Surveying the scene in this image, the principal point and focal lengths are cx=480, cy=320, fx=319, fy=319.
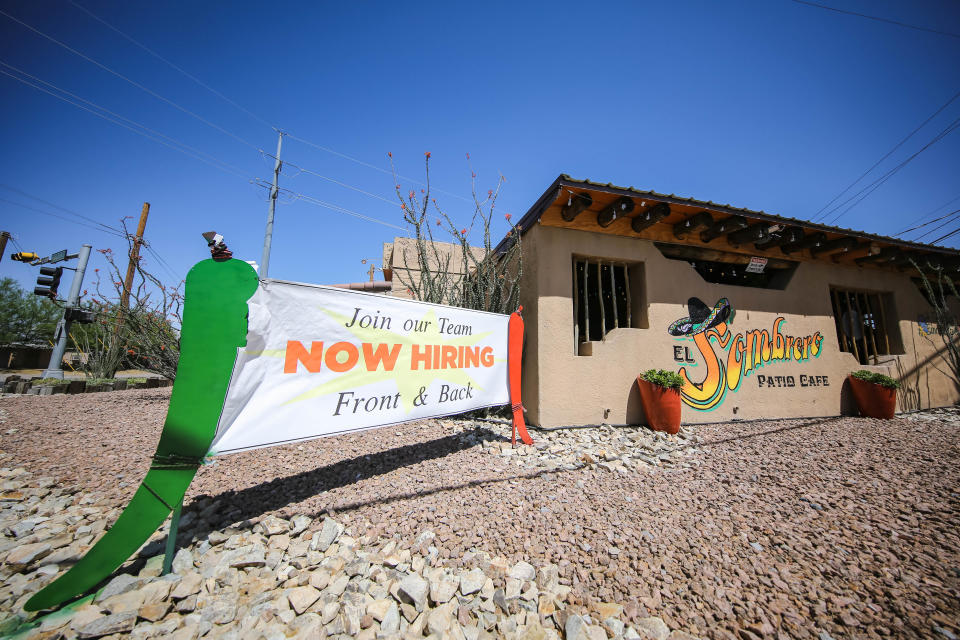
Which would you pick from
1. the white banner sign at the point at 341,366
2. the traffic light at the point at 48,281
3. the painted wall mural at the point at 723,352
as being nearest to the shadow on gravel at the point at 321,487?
the white banner sign at the point at 341,366

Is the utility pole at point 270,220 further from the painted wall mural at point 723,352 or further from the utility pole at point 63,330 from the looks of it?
the painted wall mural at point 723,352

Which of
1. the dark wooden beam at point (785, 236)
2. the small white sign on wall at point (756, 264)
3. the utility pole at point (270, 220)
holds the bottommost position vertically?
the small white sign on wall at point (756, 264)

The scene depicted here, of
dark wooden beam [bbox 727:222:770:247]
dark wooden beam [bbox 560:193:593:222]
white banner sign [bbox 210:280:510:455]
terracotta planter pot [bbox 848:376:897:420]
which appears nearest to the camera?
white banner sign [bbox 210:280:510:455]

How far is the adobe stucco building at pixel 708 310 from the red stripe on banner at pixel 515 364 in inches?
17.0

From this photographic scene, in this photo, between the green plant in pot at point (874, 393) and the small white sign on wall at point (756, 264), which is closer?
the green plant in pot at point (874, 393)

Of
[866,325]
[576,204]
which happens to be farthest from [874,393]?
[576,204]

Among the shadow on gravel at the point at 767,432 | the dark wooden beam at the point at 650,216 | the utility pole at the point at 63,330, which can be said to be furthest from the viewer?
the utility pole at the point at 63,330

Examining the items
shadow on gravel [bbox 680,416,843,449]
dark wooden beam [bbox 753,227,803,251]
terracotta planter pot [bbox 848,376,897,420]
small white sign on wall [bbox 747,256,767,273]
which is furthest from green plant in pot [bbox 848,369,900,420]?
dark wooden beam [bbox 753,227,803,251]

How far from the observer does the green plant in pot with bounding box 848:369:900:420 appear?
5559 mm

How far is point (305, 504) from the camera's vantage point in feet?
8.11

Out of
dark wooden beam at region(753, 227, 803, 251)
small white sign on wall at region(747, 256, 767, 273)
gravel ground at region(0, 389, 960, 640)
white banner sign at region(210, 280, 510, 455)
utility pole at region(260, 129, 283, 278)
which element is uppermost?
utility pole at region(260, 129, 283, 278)

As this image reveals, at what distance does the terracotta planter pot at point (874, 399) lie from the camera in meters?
5.55

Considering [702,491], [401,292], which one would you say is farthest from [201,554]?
[401,292]

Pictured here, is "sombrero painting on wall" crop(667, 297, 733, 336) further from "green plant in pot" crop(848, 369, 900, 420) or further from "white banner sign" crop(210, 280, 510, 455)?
"white banner sign" crop(210, 280, 510, 455)
